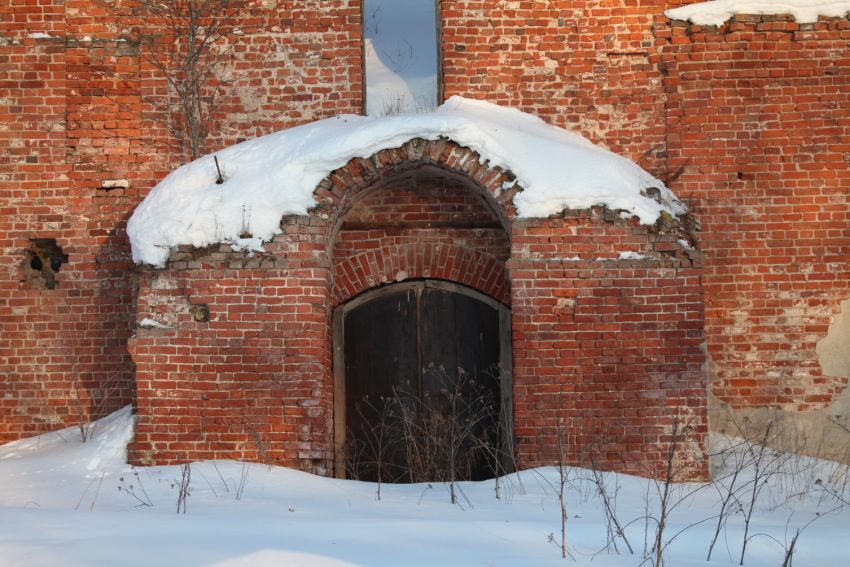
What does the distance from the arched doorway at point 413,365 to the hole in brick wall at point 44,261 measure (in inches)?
96.3

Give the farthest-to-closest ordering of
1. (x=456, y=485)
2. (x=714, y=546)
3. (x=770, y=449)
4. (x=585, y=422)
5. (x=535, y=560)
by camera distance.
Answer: (x=770, y=449), (x=585, y=422), (x=456, y=485), (x=714, y=546), (x=535, y=560)

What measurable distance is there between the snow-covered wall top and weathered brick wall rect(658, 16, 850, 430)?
3.1 inches

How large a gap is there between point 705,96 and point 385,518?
494cm

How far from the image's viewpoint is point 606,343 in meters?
7.62

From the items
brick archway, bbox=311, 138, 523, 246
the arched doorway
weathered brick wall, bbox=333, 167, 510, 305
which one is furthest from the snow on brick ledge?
the arched doorway

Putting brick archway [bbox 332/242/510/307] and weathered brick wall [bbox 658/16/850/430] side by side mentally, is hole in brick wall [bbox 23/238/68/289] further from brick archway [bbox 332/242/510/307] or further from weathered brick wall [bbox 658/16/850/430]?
weathered brick wall [bbox 658/16/850/430]

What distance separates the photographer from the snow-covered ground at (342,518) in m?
4.85

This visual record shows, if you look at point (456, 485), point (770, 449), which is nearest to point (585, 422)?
point (456, 485)

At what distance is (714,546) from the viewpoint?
5504 mm

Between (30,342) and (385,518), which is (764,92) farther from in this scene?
(30,342)

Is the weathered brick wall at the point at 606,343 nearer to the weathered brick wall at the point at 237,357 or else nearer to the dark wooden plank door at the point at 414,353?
the dark wooden plank door at the point at 414,353

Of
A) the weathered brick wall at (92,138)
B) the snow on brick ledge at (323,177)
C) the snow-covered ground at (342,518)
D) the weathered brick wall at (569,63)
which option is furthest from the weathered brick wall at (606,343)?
the weathered brick wall at (92,138)

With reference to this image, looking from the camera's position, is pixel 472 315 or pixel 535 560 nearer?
pixel 535 560

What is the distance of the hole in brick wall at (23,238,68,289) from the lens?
346 inches
